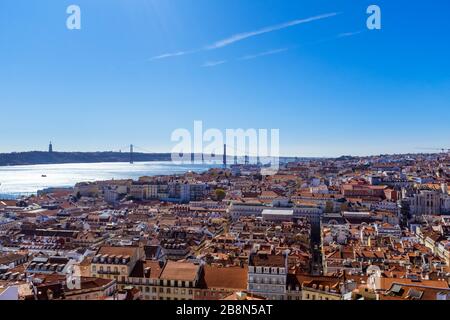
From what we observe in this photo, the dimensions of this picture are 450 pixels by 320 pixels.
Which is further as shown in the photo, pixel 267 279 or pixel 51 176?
pixel 51 176

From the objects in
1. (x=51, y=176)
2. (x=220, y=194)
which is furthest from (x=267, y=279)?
(x=51, y=176)

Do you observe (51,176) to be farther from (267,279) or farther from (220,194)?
(267,279)

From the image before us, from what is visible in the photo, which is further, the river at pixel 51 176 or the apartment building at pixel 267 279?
the river at pixel 51 176

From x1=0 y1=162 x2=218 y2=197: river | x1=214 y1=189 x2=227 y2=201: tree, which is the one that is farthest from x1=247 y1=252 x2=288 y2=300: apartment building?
x1=0 y1=162 x2=218 y2=197: river

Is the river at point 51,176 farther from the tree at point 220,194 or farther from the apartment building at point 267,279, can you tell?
the apartment building at point 267,279

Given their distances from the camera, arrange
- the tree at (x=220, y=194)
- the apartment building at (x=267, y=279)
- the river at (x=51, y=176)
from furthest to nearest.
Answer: the river at (x=51, y=176)
the tree at (x=220, y=194)
the apartment building at (x=267, y=279)

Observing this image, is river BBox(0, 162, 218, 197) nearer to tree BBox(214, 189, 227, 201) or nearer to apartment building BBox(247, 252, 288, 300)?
tree BBox(214, 189, 227, 201)

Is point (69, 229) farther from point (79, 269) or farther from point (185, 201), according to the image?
point (185, 201)

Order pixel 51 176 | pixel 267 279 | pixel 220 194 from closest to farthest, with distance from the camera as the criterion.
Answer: pixel 267 279, pixel 220 194, pixel 51 176

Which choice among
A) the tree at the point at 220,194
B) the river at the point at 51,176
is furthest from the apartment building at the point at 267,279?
the river at the point at 51,176

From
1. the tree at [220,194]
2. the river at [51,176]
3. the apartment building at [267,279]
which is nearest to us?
the apartment building at [267,279]
